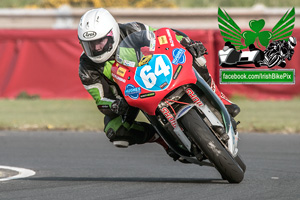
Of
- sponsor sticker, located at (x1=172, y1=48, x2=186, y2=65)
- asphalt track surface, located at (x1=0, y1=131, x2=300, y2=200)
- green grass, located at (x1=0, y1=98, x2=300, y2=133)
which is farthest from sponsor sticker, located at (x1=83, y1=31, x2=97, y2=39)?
green grass, located at (x1=0, y1=98, x2=300, y2=133)

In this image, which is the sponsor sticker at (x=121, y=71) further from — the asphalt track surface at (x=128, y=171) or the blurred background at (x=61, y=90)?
the blurred background at (x=61, y=90)

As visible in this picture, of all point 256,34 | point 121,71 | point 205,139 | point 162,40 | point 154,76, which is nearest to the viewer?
point 205,139

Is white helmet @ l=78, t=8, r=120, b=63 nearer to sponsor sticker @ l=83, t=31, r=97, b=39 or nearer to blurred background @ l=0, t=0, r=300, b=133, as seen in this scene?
sponsor sticker @ l=83, t=31, r=97, b=39

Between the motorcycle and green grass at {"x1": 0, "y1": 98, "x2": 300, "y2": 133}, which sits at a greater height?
the motorcycle

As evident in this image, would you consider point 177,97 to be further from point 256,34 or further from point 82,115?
point 82,115

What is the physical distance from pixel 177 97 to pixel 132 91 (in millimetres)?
389

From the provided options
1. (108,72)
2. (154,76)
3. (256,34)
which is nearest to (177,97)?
(154,76)

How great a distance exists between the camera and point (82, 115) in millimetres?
14992

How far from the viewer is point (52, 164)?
332 inches

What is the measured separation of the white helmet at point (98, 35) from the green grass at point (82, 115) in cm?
603

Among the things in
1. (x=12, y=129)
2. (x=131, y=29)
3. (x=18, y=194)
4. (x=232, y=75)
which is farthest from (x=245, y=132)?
(x=18, y=194)

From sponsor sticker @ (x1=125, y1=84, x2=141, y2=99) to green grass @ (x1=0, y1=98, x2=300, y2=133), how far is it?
20.6 ft

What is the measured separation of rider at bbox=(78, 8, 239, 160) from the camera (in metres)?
6.49

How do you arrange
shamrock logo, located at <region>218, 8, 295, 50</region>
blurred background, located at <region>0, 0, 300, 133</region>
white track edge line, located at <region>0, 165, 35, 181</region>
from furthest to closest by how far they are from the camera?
blurred background, located at <region>0, 0, 300, 133</region>
shamrock logo, located at <region>218, 8, 295, 50</region>
white track edge line, located at <region>0, 165, 35, 181</region>
